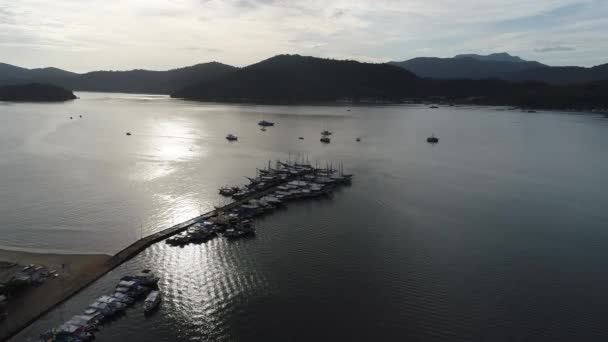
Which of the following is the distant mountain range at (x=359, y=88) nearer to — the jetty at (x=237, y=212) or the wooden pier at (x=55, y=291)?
the jetty at (x=237, y=212)

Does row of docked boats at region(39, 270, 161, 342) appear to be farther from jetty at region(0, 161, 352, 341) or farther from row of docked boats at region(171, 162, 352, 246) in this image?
row of docked boats at region(171, 162, 352, 246)

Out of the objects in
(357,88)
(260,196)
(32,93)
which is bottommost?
(260,196)

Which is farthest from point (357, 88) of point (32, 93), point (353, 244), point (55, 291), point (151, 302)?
point (55, 291)

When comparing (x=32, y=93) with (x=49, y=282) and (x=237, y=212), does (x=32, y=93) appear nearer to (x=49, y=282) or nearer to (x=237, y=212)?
(x=237, y=212)

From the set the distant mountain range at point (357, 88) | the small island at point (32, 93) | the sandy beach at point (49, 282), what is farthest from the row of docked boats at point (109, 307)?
the small island at point (32, 93)

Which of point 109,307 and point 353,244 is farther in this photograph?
point 353,244

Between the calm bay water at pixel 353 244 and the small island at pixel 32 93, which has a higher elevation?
the small island at pixel 32 93

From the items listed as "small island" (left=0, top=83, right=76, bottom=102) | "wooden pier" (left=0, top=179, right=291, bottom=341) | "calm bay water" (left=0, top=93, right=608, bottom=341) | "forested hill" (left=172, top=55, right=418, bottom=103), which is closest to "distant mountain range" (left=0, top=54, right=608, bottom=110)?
"forested hill" (left=172, top=55, right=418, bottom=103)
